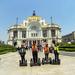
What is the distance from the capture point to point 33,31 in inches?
3858

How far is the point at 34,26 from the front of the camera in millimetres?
97250

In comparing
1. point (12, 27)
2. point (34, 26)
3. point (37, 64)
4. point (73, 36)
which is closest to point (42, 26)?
point (34, 26)

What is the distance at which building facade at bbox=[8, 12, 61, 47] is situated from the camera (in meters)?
97.6

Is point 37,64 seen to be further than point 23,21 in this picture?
No

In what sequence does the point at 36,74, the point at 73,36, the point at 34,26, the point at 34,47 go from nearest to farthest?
1. the point at 36,74
2. the point at 34,47
3. the point at 34,26
4. the point at 73,36

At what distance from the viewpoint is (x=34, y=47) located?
51.0ft

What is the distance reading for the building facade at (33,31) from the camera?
320ft

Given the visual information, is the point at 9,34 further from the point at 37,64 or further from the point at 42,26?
the point at 37,64

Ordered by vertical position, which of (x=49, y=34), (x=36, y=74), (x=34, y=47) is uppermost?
(x=49, y=34)

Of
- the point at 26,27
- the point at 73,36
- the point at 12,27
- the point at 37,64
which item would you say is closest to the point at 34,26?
the point at 26,27

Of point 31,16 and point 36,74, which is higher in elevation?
point 31,16

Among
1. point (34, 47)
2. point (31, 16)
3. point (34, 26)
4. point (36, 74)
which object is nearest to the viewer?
point (36, 74)

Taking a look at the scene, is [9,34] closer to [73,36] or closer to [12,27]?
[12,27]

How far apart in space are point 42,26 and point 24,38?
918 centimetres
